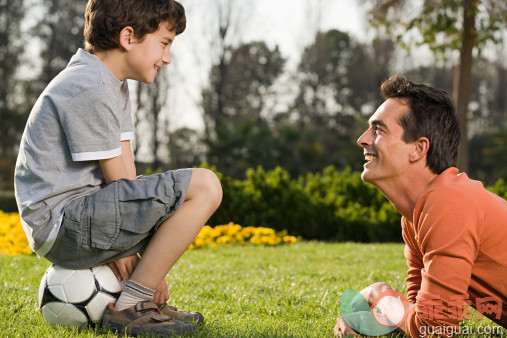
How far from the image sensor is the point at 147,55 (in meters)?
2.69

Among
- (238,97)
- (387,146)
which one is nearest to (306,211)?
(387,146)

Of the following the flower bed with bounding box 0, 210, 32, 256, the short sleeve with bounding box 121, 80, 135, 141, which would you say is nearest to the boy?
the short sleeve with bounding box 121, 80, 135, 141

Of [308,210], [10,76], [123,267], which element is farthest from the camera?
[10,76]

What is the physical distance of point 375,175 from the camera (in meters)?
2.23

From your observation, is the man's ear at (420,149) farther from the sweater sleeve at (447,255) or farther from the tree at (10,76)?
the tree at (10,76)

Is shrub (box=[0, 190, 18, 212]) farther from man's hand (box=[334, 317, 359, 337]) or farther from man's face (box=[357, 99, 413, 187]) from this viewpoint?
man's face (box=[357, 99, 413, 187])

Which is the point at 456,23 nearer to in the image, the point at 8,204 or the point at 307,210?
the point at 307,210

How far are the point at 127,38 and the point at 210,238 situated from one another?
401 cm

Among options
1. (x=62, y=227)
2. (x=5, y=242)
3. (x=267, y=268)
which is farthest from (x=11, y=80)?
(x=62, y=227)

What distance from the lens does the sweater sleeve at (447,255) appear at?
186 cm

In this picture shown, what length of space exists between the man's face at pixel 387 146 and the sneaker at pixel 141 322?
1115 millimetres

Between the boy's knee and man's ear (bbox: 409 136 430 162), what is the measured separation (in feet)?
3.03

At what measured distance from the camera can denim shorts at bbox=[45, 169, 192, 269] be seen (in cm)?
233

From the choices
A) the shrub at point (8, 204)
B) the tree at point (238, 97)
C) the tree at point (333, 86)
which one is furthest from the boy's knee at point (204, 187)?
the tree at point (333, 86)
